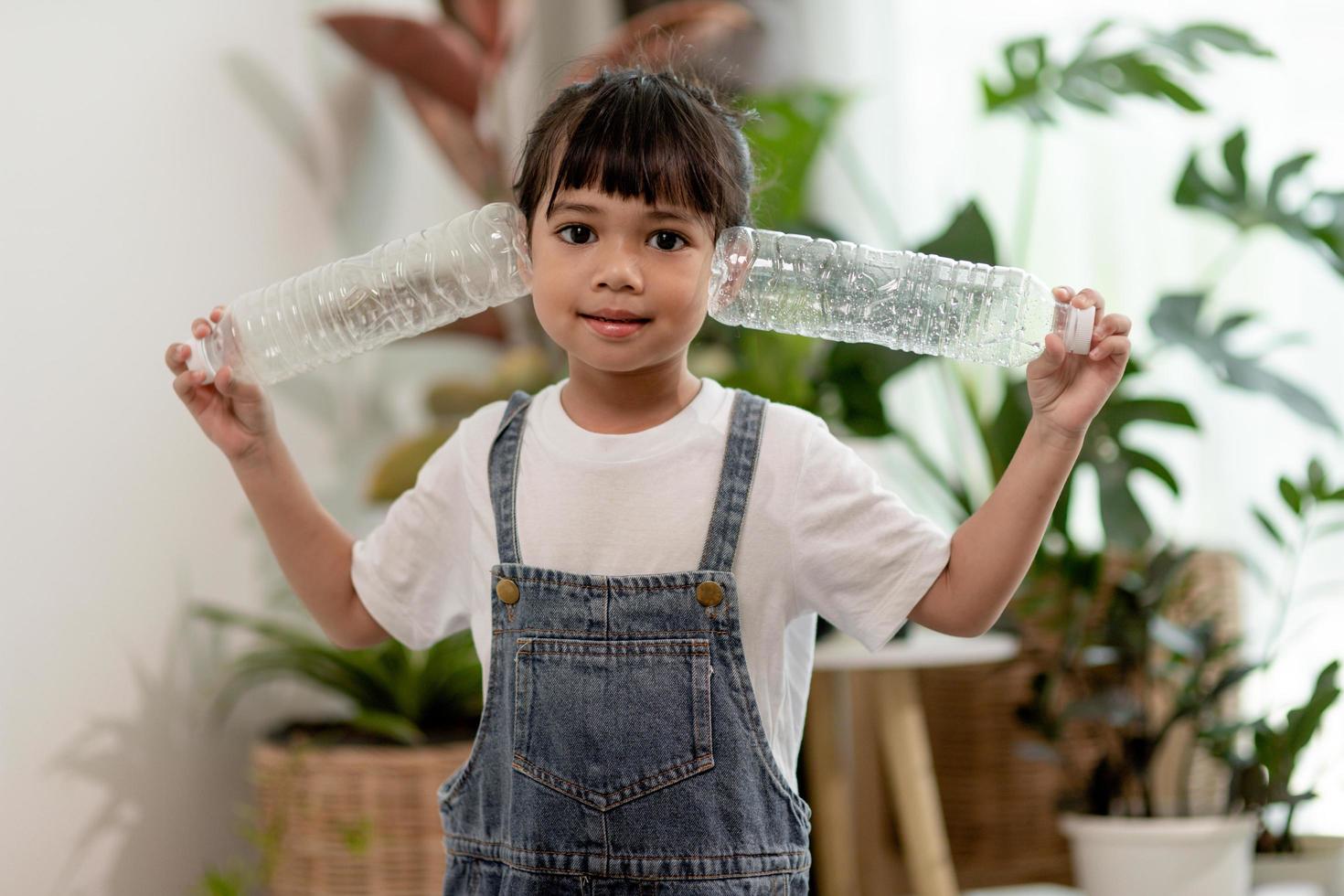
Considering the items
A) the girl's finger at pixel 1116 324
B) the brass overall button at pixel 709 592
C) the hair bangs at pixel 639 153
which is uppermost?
the hair bangs at pixel 639 153

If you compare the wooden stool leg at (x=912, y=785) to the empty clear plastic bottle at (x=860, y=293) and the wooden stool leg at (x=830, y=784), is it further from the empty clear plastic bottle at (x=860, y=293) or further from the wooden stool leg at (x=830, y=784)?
the empty clear plastic bottle at (x=860, y=293)

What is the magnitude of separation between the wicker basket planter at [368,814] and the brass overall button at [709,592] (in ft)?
2.70

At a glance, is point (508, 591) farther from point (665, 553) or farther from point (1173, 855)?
point (1173, 855)

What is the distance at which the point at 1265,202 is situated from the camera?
191 cm

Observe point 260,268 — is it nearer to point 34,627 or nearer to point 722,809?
point 34,627

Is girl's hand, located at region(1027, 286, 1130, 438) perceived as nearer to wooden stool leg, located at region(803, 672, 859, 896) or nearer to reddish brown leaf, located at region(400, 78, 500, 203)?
wooden stool leg, located at region(803, 672, 859, 896)

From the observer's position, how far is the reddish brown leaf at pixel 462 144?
7.13 feet

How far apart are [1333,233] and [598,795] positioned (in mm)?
1470

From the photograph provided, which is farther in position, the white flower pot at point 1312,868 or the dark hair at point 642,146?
the white flower pot at point 1312,868

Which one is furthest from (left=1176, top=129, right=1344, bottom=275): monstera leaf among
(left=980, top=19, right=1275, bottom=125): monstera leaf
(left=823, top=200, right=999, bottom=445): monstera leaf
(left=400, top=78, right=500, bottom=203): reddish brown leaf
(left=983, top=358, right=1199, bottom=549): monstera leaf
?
(left=400, top=78, right=500, bottom=203): reddish brown leaf

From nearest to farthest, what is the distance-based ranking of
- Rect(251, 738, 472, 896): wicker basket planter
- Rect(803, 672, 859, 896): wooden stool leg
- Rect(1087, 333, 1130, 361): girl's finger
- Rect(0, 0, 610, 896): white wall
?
Rect(1087, 333, 1130, 361): girl's finger < Rect(0, 0, 610, 896): white wall < Rect(251, 738, 472, 896): wicker basket planter < Rect(803, 672, 859, 896): wooden stool leg

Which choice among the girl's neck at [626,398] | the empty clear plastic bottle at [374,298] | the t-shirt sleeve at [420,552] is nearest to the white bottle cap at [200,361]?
the empty clear plastic bottle at [374,298]

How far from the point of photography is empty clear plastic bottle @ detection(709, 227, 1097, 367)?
3.01 ft

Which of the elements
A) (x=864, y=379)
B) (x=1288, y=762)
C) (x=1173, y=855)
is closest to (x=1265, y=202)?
(x=864, y=379)
